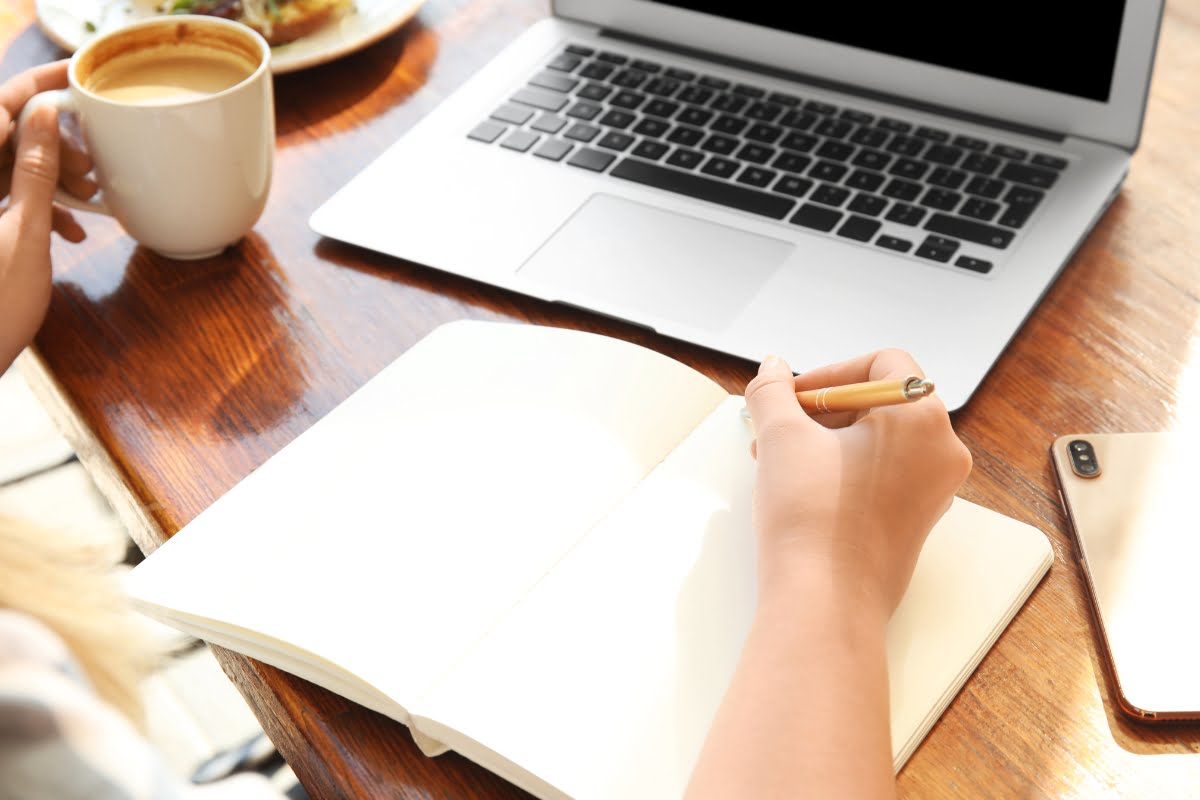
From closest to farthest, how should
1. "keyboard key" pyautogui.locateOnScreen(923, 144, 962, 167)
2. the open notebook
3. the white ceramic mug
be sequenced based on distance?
the open notebook < the white ceramic mug < "keyboard key" pyautogui.locateOnScreen(923, 144, 962, 167)

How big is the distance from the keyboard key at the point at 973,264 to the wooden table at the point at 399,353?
46 mm

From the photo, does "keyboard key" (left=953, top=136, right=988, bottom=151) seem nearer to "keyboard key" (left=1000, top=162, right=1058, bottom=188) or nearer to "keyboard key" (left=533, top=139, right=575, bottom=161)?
"keyboard key" (left=1000, top=162, right=1058, bottom=188)

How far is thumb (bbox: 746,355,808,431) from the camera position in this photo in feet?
1.99

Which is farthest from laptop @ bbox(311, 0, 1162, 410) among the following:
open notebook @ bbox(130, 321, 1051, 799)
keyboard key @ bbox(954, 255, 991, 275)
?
open notebook @ bbox(130, 321, 1051, 799)

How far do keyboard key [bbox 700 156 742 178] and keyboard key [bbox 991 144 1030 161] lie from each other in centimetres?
18

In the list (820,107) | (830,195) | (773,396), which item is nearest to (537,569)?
(773,396)

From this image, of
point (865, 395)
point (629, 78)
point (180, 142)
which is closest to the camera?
point (865, 395)

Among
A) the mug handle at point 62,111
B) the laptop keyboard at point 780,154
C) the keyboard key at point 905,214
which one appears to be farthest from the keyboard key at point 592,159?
the mug handle at point 62,111

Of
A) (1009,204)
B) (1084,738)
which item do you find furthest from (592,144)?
(1084,738)

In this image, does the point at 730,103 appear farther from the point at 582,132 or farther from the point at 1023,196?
the point at 1023,196

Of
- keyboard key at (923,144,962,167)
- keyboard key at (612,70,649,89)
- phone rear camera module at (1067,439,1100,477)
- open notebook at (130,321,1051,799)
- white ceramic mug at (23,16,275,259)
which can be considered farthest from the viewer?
keyboard key at (612,70,649,89)

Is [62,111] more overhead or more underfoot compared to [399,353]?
more overhead

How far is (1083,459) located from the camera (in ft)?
2.15

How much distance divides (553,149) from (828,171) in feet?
0.67
